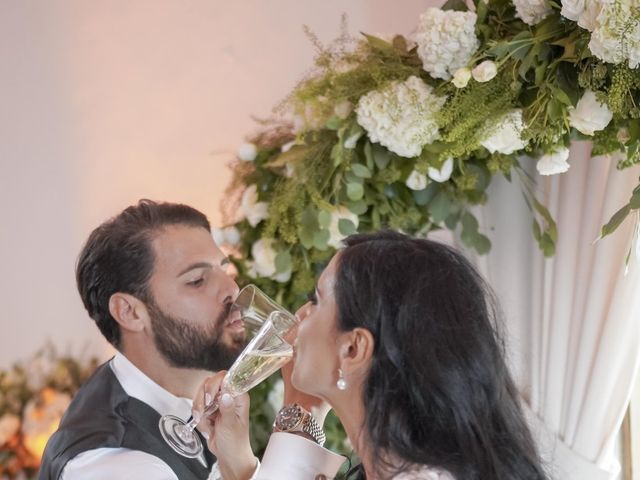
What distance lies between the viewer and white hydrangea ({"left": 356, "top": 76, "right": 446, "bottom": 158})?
2.35 m

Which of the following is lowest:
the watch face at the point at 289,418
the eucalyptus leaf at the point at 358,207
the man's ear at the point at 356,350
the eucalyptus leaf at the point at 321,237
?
the watch face at the point at 289,418

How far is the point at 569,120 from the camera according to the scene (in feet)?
7.03

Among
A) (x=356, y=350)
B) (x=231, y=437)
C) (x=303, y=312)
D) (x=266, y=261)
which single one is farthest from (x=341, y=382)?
(x=266, y=261)

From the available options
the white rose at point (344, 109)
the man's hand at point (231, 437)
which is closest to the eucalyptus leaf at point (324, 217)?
the white rose at point (344, 109)

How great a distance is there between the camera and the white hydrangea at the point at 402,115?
7.70 ft

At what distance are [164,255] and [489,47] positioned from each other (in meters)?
0.80

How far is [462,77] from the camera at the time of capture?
2.17m

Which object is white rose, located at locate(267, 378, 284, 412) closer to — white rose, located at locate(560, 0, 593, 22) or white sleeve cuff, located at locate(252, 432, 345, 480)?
white sleeve cuff, located at locate(252, 432, 345, 480)

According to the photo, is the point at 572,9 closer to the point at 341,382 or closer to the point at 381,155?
the point at 381,155

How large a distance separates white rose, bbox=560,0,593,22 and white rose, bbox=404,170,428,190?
0.65 m

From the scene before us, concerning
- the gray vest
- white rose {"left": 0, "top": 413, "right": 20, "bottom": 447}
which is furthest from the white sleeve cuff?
white rose {"left": 0, "top": 413, "right": 20, "bottom": 447}

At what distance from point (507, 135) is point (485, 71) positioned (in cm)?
21

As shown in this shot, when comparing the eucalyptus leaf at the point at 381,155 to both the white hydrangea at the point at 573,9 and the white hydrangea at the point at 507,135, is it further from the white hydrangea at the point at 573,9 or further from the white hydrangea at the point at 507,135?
the white hydrangea at the point at 573,9

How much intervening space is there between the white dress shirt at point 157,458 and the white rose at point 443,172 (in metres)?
0.74
